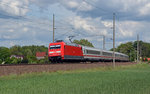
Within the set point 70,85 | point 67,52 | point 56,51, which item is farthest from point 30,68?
point 67,52

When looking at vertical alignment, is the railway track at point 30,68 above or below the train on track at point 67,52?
below

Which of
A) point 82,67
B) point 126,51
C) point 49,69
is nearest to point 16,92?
point 49,69

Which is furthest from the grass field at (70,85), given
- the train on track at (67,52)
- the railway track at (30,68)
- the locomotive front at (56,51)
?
the train on track at (67,52)

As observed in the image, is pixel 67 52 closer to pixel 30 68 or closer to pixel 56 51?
pixel 56 51

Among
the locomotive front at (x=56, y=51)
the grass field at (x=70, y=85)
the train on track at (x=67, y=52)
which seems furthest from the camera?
the train on track at (x=67, y=52)

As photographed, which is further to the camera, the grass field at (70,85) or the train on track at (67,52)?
the train on track at (67,52)

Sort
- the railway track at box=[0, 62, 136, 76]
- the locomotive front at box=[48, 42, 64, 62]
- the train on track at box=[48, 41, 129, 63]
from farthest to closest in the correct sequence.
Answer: the train on track at box=[48, 41, 129, 63] < the locomotive front at box=[48, 42, 64, 62] < the railway track at box=[0, 62, 136, 76]

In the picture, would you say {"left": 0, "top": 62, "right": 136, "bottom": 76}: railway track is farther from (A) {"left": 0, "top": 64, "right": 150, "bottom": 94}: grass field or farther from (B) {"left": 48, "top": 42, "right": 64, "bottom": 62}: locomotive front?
(B) {"left": 48, "top": 42, "right": 64, "bottom": 62}: locomotive front

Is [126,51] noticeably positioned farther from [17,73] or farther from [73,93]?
[73,93]

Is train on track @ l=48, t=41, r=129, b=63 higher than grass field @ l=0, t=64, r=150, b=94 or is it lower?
higher

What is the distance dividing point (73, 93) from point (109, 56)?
49.8 metres

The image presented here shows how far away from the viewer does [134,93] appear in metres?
11.6

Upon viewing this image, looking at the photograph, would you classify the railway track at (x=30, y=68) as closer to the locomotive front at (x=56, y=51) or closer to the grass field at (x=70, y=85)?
the grass field at (x=70, y=85)

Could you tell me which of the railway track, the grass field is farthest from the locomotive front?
the grass field
